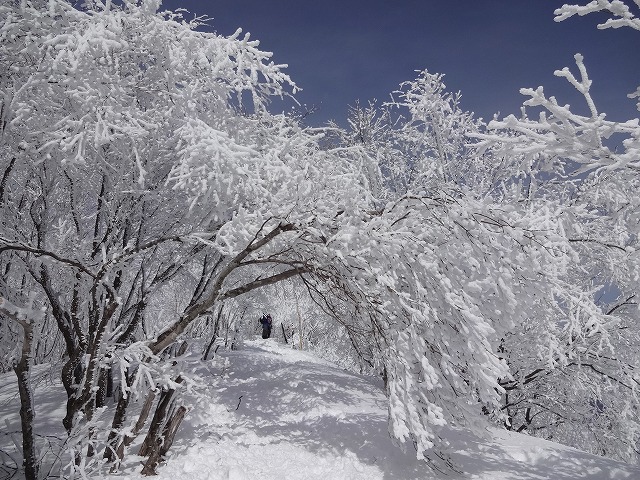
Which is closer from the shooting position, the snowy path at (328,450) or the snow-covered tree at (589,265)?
the snow-covered tree at (589,265)

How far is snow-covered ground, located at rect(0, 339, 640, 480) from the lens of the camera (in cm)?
515

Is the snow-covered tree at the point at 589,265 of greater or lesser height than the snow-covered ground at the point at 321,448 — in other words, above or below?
above

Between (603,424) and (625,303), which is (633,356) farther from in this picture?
(603,424)

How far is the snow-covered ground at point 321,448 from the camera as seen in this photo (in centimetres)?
515

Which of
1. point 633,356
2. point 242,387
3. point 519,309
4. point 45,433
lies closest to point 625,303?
point 633,356

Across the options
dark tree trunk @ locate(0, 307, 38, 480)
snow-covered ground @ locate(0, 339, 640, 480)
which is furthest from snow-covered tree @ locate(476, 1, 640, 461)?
dark tree trunk @ locate(0, 307, 38, 480)

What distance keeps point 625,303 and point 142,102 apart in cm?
919

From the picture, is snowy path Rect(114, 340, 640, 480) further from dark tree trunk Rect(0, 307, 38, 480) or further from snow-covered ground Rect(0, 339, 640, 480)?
dark tree trunk Rect(0, 307, 38, 480)

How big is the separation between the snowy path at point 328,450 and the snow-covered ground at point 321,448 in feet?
0.04

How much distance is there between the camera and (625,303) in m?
7.96

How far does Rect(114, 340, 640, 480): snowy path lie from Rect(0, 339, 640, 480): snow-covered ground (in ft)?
0.04

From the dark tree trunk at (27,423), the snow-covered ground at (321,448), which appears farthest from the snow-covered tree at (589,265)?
the dark tree trunk at (27,423)

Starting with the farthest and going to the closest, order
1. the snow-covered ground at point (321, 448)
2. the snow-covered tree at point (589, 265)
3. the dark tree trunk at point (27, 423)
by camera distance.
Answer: the snow-covered ground at point (321, 448), the dark tree trunk at point (27, 423), the snow-covered tree at point (589, 265)

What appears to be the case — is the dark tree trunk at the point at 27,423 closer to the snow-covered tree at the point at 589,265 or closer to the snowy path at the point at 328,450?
the snowy path at the point at 328,450
